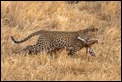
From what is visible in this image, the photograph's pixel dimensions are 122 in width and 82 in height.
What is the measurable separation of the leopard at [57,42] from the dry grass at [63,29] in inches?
8.6

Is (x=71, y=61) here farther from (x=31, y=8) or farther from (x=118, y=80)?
(x=31, y=8)

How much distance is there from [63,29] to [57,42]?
192 centimetres

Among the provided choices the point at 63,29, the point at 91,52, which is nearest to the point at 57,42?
the point at 91,52

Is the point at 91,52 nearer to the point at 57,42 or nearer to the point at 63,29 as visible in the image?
the point at 57,42

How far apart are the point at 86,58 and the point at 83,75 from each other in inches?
41.2

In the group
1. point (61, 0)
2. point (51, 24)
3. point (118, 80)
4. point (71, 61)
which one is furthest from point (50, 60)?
point (61, 0)

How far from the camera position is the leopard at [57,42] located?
1112cm

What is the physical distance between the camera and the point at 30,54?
36.2ft

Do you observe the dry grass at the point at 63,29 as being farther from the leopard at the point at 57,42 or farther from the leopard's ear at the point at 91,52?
the leopard at the point at 57,42

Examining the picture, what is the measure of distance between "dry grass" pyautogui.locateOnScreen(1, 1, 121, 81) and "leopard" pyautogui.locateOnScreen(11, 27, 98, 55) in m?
0.22

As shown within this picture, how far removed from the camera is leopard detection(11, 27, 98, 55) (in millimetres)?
11125

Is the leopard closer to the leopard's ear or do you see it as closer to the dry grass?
the leopard's ear

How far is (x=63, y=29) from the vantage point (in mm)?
13109

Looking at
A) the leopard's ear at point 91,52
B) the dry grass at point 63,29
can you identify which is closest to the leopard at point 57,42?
the leopard's ear at point 91,52
